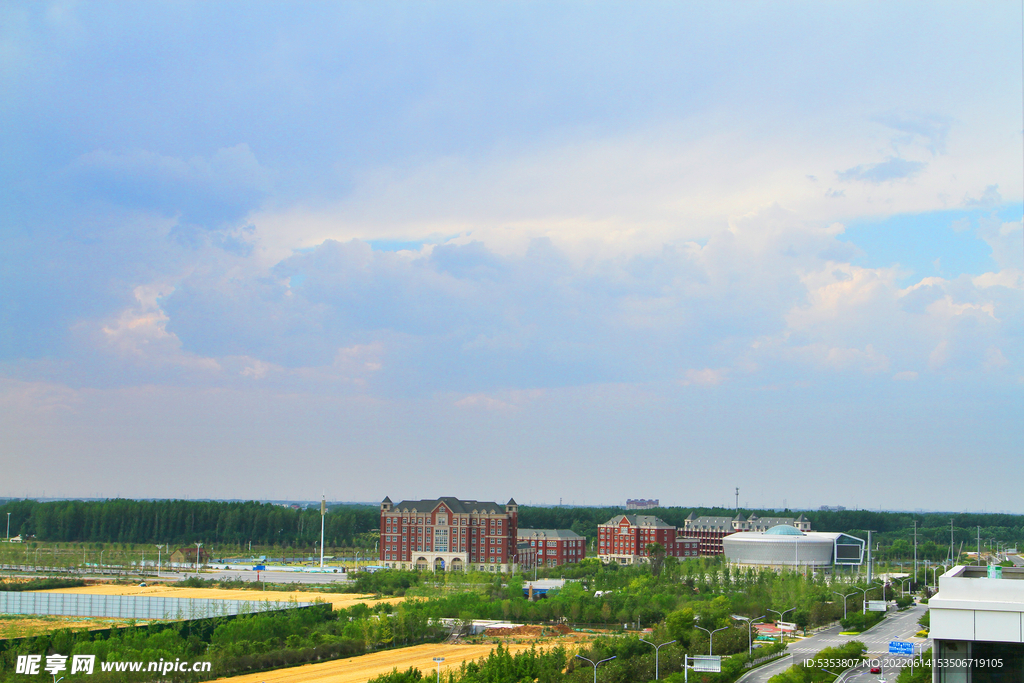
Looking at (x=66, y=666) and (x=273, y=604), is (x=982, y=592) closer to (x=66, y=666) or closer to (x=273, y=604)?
(x=66, y=666)

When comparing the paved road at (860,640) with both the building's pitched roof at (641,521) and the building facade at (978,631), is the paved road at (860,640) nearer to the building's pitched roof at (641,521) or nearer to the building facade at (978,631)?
the building facade at (978,631)

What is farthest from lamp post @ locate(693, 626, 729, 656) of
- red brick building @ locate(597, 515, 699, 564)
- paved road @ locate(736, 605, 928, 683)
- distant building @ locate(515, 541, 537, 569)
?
red brick building @ locate(597, 515, 699, 564)

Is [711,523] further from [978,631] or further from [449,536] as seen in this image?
[978,631]

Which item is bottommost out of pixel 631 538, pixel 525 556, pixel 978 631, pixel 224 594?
pixel 525 556

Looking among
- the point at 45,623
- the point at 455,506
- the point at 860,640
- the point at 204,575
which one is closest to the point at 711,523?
the point at 455,506

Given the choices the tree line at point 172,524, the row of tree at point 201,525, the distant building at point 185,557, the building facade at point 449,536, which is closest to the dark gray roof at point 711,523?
the row of tree at point 201,525
